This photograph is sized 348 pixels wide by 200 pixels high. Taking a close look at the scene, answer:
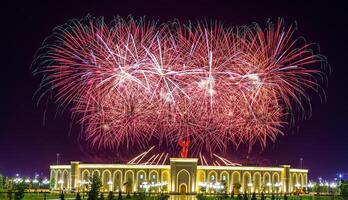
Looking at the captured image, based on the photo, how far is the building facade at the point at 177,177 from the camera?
69125mm

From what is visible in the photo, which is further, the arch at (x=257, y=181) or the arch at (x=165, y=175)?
the arch at (x=257, y=181)

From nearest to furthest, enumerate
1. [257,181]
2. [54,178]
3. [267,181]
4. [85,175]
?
[85,175] < [257,181] < [267,181] < [54,178]

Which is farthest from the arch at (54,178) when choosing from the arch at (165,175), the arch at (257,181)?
the arch at (257,181)

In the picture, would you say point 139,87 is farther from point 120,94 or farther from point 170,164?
point 170,164

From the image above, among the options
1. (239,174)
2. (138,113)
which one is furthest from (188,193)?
(138,113)

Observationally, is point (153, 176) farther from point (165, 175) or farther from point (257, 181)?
point (257, 181)

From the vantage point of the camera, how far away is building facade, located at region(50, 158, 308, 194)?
2721 inches

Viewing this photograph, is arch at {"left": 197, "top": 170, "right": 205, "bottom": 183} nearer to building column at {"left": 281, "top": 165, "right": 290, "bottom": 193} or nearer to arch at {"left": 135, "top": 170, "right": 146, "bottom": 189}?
arch at {"left": 135, "top": 170, "right": 146, "bottom": 189}

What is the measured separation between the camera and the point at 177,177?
6931cm

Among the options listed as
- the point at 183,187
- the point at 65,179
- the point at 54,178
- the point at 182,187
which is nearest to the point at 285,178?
the point at 183,187

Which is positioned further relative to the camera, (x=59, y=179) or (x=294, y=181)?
(x=294, y=181)

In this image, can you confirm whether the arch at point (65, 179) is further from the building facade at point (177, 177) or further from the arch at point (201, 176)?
the arch at point (201, 176)

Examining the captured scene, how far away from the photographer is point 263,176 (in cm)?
7344

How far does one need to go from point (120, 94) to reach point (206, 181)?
38.9 metres
